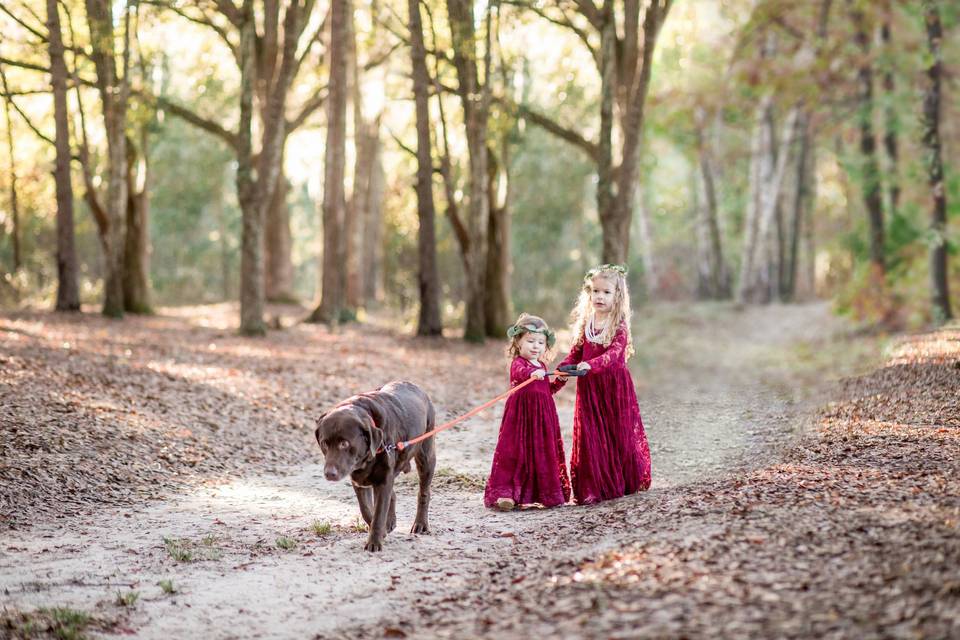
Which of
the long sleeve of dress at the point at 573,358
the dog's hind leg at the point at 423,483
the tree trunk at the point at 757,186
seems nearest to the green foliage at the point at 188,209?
the tree trunk at the point at 757,186

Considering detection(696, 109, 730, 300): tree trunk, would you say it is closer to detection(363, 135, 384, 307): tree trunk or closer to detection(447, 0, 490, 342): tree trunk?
detection(363, 135, 384, 307): tree trunk

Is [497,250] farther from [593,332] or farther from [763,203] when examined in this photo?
[763,203]

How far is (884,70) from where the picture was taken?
2133 centimetres

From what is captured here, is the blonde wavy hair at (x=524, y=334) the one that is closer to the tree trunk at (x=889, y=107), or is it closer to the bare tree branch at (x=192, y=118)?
the tree trunk at (x=889, y=107)

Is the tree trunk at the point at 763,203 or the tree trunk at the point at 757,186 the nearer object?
the tree trunk at the point at 763,203

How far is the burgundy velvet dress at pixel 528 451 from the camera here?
25.6 ft

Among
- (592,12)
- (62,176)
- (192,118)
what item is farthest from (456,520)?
(192,118)

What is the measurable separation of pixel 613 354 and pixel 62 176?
1629cm

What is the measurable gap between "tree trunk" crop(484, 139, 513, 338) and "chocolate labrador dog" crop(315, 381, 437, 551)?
1395 cm

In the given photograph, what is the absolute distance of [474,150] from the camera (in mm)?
19172

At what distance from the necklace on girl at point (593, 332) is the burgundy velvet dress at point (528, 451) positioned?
19.8 inches

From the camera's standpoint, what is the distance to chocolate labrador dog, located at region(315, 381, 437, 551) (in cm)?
594

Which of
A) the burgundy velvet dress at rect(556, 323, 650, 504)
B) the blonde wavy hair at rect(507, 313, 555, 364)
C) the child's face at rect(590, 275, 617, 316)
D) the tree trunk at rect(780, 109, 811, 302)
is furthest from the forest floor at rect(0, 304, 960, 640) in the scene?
the tree trunk at rect(780, 109, 811, 302)

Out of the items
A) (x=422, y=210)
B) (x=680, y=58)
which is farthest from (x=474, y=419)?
(x=680, y=58)
